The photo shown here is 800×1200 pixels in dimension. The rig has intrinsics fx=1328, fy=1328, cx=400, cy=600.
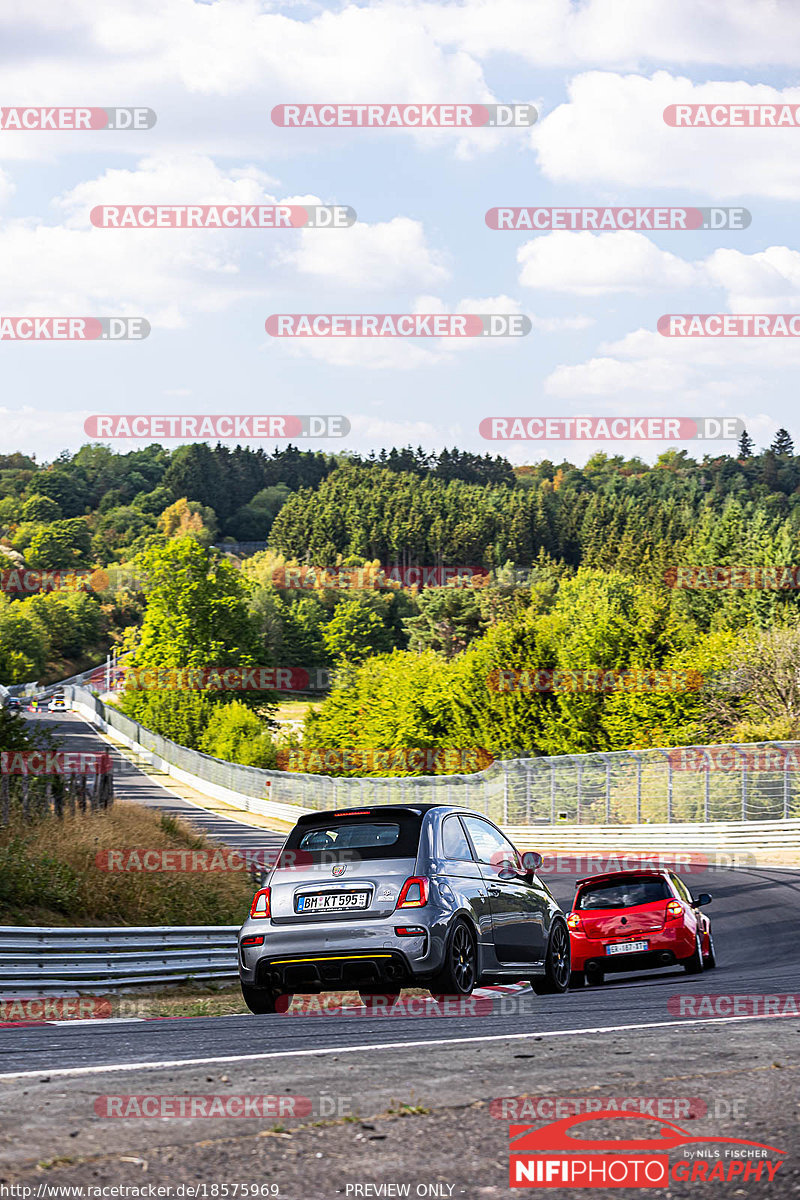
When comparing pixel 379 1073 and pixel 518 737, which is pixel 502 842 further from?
pixel 518 737

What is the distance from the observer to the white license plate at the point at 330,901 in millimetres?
10062

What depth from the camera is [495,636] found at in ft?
268

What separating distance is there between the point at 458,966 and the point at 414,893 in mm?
726

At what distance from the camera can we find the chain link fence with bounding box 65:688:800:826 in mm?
34844

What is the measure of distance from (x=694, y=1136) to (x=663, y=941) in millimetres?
10377

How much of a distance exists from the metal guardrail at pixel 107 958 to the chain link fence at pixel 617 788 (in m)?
22.2

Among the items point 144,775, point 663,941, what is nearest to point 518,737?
point 144,775

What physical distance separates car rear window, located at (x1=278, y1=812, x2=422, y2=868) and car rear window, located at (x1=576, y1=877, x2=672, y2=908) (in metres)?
5.43
